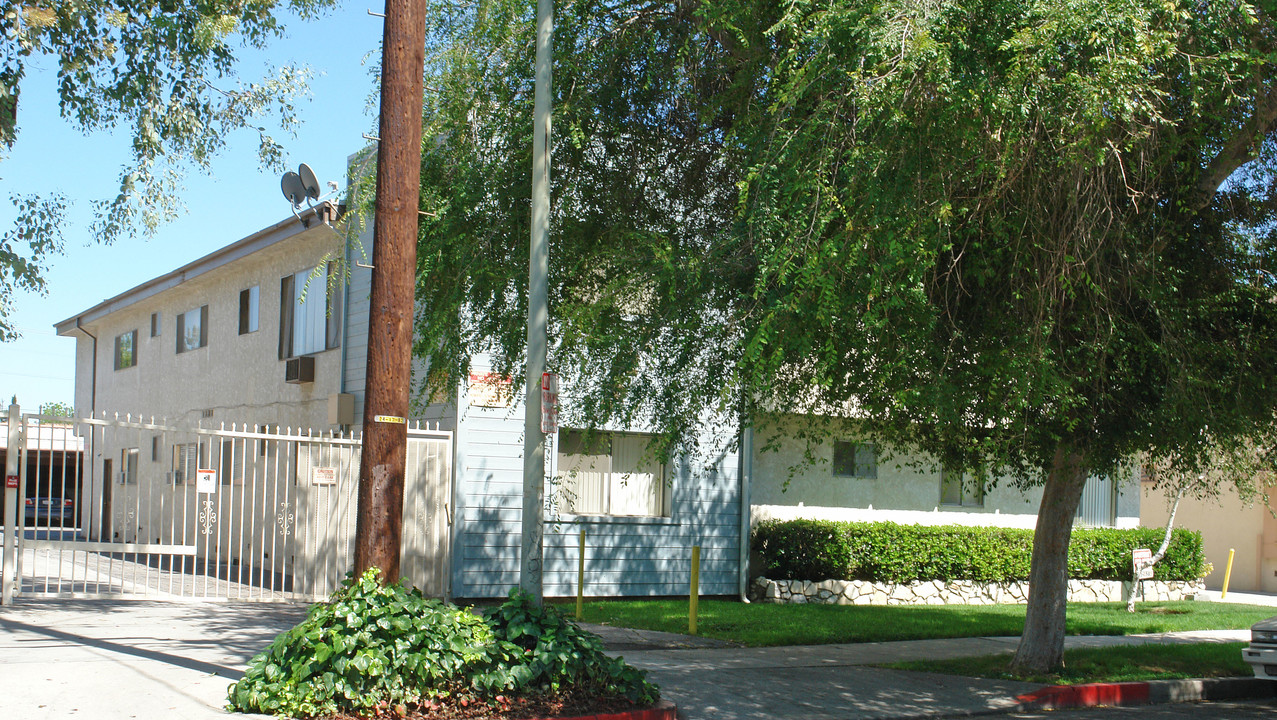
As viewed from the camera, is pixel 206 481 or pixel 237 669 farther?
pixel 206 481

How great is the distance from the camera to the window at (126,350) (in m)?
27.8

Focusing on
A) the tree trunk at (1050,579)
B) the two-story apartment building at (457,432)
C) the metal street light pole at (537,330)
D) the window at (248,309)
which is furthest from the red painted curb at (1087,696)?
the window at (248,309)

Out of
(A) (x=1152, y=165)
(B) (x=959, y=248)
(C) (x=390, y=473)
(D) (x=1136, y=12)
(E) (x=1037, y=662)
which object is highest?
(D) (x=1136, y=12)

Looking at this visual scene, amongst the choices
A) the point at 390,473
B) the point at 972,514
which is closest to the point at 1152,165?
the point at 390,473

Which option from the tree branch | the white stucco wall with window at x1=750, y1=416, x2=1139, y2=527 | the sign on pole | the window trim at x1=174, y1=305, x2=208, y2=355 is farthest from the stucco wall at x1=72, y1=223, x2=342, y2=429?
the tree branch

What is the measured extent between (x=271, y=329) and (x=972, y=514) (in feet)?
46.9

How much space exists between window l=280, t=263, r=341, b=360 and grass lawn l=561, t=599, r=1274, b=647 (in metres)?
6.72

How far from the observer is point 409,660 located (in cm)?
763

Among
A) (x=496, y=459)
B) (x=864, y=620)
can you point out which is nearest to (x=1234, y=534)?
(x=864, y=620)

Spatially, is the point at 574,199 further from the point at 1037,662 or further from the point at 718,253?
the point at 1037,662

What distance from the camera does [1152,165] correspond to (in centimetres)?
833

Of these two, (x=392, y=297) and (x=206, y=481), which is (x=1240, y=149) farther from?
(x=206, y=481)

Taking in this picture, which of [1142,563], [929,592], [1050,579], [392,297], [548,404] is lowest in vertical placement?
[929,592]

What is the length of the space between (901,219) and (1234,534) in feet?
84.6
